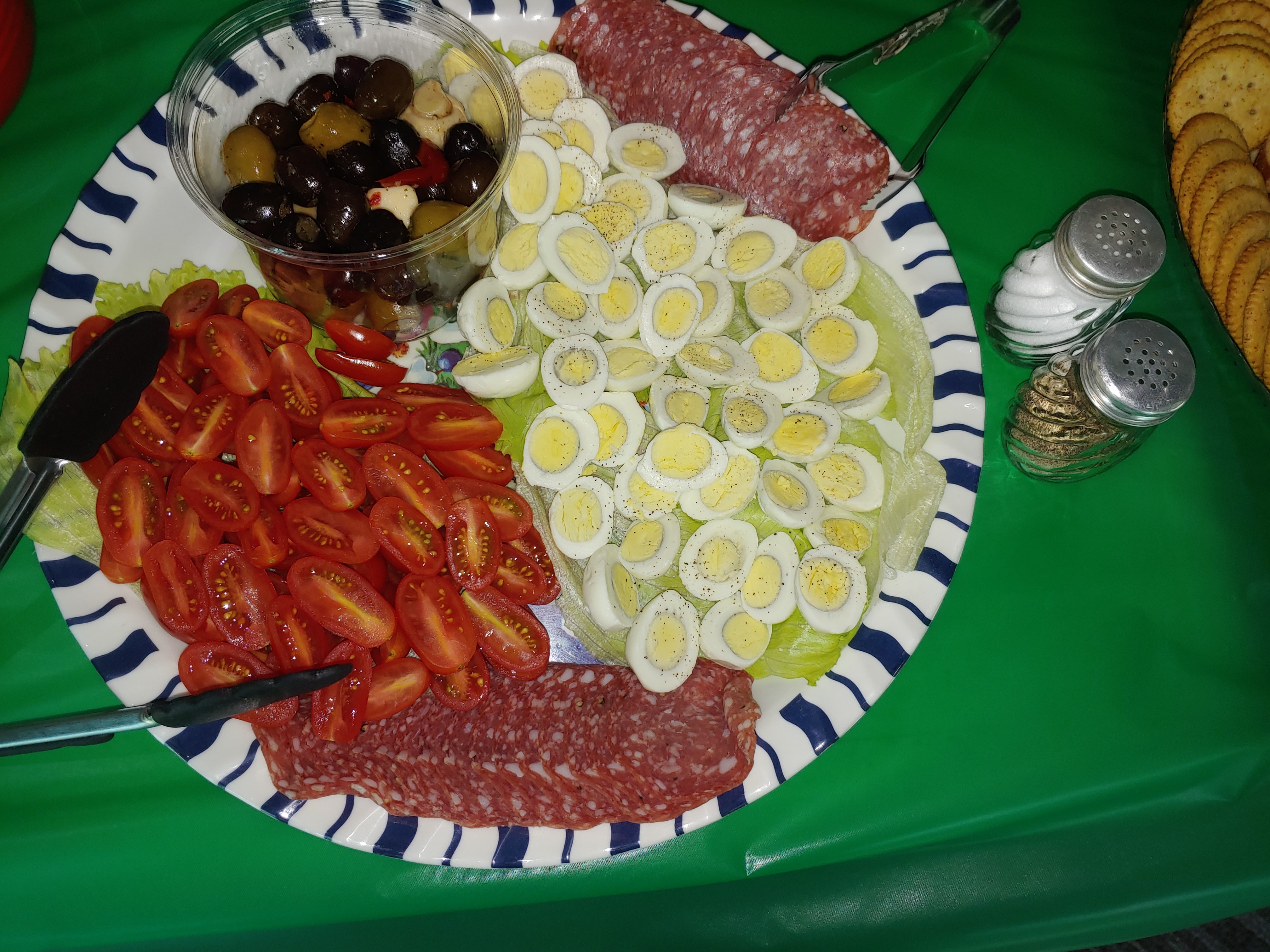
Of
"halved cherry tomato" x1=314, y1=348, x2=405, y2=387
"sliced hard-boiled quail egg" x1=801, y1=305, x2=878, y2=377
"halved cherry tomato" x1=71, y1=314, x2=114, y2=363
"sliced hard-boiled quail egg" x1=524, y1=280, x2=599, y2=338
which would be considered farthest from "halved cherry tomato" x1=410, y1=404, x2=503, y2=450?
"sliced hard-boiled quail egg" x1=801, y1=305, x2=878, y2=377

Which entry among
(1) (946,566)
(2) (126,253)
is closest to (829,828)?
(1) (946,566)

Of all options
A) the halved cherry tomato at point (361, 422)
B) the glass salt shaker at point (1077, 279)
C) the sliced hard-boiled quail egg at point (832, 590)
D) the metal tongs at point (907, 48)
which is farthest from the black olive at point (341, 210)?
the glass salt shaker at point (1077, 279)

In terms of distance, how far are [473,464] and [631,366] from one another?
44cm

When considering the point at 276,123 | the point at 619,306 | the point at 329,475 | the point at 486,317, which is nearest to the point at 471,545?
the point at 329,475

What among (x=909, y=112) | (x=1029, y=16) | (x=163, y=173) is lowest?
(x=163, y=173)

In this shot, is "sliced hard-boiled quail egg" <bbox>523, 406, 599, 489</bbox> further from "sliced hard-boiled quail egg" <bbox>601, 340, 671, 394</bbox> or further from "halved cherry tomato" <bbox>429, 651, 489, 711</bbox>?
"halved cherry tomato" <bbox>429, 651, 489, 711</bbox>

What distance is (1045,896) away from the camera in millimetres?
1759

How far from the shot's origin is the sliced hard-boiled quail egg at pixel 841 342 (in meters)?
1.89

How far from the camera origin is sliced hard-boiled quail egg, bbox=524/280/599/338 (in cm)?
188

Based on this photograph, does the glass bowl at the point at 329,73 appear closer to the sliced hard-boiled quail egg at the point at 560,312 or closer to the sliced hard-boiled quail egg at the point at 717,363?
the sliced hard-boiled quail egg at the point at 560,312

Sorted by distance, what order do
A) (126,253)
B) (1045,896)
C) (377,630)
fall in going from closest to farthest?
(377,630)
(1045,896)
(126,253)

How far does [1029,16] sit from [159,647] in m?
2.86

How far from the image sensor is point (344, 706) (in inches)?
61.4

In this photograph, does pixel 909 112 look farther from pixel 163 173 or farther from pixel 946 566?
pixel 163 173
